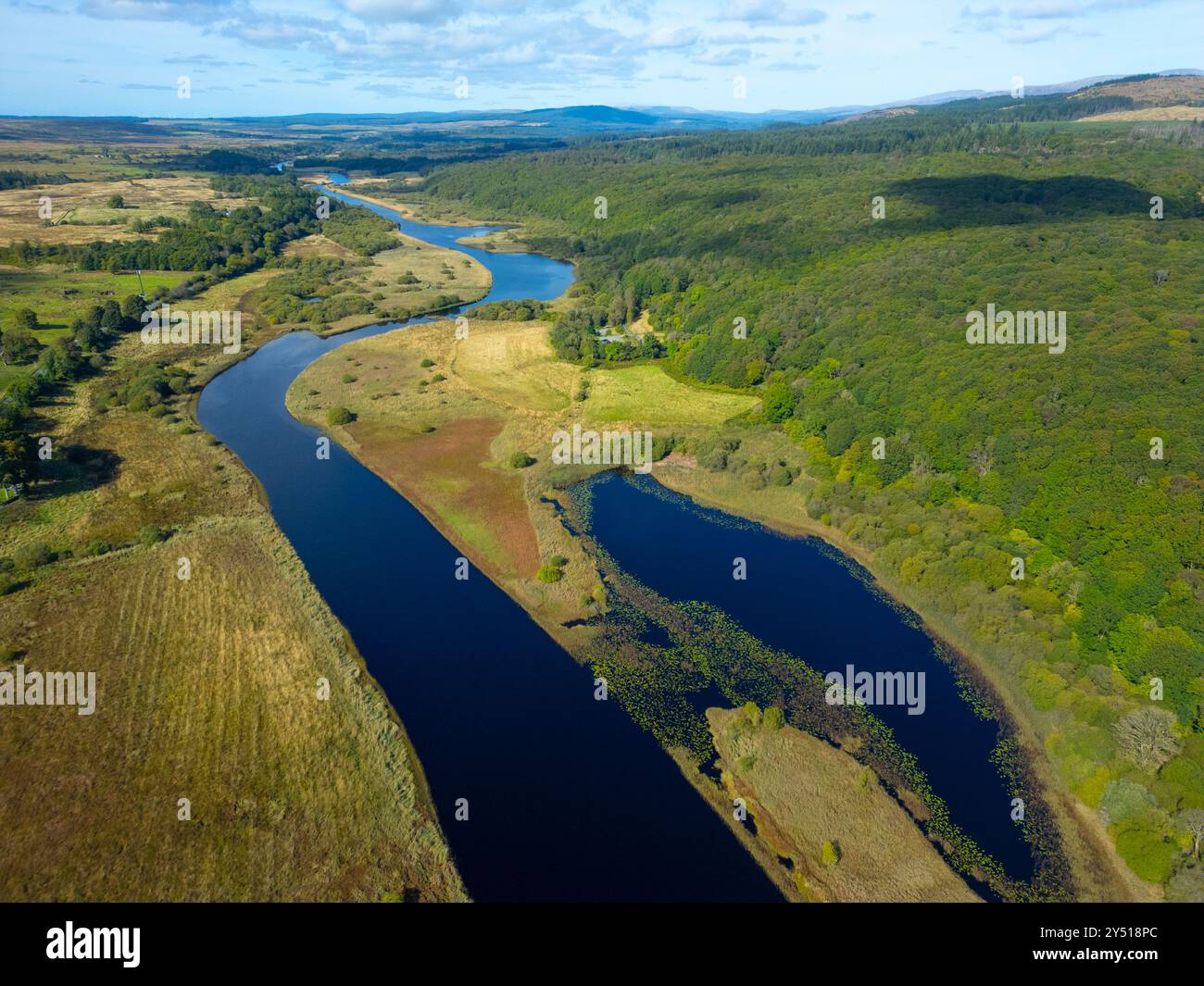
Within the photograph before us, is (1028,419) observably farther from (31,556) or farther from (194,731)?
(31,556)

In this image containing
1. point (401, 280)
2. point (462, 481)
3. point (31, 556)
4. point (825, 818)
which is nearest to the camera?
point (825, 818)

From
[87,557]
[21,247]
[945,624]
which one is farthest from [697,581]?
[21,247]

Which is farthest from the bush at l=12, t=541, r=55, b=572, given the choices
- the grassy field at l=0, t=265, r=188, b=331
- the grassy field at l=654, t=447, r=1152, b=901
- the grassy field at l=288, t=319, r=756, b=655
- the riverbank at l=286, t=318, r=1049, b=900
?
the grassy field at l=0, t=265, r=188, b=331

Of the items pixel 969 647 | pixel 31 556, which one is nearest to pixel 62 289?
pixel 31 556

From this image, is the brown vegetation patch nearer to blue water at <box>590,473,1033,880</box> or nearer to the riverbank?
the riverbank

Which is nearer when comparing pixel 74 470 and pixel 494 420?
pixel 74 470

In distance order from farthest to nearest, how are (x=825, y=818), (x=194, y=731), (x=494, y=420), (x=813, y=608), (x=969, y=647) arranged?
(x=494, y=420) < (x=813, y=608) < (x=969, y=647) < (x=194, y=731) < (x=825, y=818)
